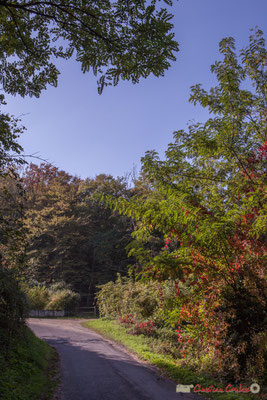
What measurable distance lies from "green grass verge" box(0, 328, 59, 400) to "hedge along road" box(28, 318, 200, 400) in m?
0.35

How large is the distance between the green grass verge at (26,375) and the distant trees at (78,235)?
2337cm

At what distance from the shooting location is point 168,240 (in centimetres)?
632

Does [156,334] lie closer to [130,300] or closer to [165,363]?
[130,300]

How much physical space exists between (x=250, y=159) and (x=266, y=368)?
4.33 metres

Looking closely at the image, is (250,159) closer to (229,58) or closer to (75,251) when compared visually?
(229,58)

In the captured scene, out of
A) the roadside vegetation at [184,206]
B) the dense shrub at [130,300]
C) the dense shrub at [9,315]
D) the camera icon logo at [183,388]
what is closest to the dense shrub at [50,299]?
the dense shrub at [130,300]

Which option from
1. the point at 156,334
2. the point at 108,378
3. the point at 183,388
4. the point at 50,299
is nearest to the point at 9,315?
the point at 108,378

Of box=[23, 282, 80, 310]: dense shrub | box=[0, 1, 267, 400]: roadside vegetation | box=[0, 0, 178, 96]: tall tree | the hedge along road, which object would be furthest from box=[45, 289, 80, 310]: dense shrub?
box=[0, 0, 178, 96]: tall tree

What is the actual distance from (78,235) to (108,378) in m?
27.6

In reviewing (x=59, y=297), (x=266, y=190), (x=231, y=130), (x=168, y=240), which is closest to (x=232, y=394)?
(x=168, y=240)

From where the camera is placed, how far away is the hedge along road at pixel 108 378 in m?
5.56

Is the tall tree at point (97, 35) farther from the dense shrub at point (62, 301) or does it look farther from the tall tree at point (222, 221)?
the dense shrub at point (62, 301)

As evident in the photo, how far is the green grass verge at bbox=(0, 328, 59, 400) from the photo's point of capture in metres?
4.80

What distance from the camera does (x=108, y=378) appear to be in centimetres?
658
